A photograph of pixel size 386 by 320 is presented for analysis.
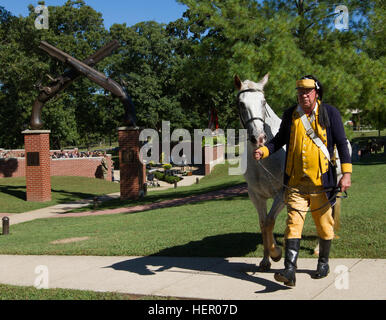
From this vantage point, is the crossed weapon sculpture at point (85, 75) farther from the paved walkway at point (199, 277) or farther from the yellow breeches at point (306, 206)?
the yellow breeches at point (306, 206)

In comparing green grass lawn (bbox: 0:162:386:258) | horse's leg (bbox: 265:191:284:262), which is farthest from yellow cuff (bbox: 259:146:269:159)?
green grass lawn (bbox: 0:162:386:258)

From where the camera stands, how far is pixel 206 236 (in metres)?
9.44

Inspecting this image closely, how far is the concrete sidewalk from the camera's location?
5188 mm

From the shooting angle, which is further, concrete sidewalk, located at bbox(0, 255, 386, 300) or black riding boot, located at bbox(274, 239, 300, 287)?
concrete sidewalk, located at bbox(0, 255, 386, 300)

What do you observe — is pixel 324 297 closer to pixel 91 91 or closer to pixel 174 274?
pixel 174 274

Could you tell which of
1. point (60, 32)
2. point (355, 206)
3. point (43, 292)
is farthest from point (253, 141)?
point (60, 32)

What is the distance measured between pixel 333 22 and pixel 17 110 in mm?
30151

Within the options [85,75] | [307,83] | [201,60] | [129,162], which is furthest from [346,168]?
[85,75]

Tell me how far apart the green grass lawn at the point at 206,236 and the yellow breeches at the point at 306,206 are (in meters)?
1.70

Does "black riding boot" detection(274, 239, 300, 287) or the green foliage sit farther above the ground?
the green foliage

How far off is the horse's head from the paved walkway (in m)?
1.74

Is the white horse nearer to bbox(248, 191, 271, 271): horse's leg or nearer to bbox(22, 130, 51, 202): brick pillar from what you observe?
bbox(248, 191, 271, 271): horse's leg

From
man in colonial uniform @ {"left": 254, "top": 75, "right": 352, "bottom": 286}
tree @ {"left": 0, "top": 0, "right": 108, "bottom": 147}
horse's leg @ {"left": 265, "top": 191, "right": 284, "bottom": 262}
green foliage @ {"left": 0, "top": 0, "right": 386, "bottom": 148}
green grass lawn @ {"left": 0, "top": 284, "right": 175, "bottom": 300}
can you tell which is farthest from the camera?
tree @ {"left": 0, "top": 0, "right": 108, "bottom": 147}
